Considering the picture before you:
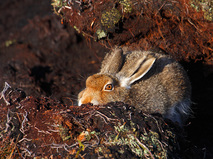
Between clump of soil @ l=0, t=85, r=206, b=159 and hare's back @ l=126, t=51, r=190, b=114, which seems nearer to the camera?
clump of soil @ l=0, t=85, r=206, b=159

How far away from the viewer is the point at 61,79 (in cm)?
781

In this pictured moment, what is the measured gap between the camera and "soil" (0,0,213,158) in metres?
3.48

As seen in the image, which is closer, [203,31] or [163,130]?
[163,130]

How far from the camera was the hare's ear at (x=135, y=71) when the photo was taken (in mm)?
4941

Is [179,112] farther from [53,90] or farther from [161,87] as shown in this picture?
[53,90]

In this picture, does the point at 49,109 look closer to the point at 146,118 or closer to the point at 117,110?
the point at 117,110

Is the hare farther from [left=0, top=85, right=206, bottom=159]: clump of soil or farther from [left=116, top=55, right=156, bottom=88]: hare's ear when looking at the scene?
[left=0, top=85, right=206, bottom=159]: clump of soil

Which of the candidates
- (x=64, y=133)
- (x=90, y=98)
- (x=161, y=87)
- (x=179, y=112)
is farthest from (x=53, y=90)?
(x=64, y=133)

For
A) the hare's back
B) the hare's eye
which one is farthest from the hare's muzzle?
the hare's back

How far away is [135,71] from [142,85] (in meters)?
0.33

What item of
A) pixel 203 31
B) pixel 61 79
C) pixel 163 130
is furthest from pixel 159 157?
pixel 61 79

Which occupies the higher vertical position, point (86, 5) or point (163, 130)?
point (86, 5)

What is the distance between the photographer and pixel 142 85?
16.8 ft

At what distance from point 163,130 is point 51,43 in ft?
20.7
